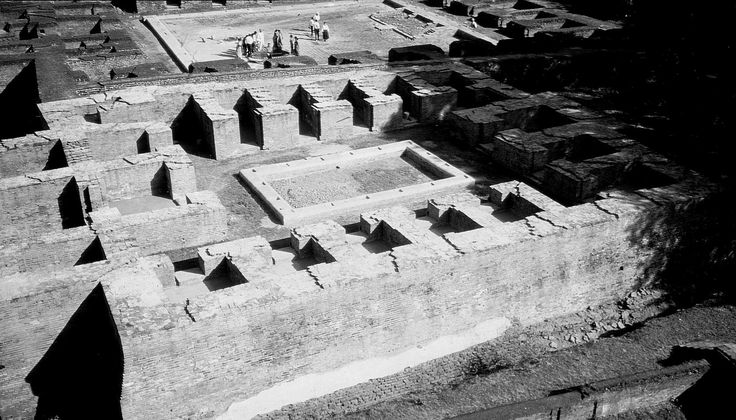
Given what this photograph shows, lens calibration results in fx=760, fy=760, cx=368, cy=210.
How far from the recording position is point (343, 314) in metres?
8.77

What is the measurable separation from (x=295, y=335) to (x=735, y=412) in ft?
16.4

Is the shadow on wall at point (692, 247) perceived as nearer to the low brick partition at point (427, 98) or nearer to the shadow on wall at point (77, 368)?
the low brick partition at point (427, 98)

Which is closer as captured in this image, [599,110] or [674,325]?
[674,325]

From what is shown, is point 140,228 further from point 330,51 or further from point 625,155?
point 330,51

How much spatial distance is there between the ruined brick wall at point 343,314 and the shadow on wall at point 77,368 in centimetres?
100

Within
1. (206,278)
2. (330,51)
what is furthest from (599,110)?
(330,51)

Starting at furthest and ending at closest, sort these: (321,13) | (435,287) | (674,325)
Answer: (321,13), (674,325), (435,287)

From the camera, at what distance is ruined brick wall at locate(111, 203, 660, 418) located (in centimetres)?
801

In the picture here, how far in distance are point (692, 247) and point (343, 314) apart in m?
5.62

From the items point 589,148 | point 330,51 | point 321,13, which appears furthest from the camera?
point 321,13

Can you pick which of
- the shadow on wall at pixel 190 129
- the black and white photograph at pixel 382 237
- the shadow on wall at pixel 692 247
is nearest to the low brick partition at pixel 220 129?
the black and white photograph at pixel 382 237

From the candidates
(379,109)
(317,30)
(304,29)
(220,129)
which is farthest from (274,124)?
(304,29)

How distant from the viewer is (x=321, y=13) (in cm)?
2708

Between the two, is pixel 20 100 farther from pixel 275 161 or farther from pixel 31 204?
pixel 275 161
